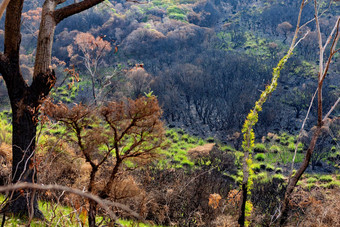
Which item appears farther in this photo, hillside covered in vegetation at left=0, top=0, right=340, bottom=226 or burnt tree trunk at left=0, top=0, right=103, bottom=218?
hillside covered in vegetation at left=0, top=0, right=340, bottom=226

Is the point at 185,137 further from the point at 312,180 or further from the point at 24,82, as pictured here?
the point at 24,82

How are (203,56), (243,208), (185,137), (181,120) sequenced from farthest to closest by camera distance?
1. (203,56)
2. (181,120)
3. (185,137)
4. (243,208)

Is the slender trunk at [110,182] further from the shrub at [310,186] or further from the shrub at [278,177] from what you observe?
the shrub at [310,186]

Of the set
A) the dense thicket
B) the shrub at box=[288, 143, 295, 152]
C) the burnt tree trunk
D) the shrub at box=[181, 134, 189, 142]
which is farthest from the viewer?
the dense thicket

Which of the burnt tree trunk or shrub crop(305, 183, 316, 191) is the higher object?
the burnt tree trunk

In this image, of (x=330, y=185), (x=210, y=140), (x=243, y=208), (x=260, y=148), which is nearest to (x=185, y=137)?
(x=210, y=140)

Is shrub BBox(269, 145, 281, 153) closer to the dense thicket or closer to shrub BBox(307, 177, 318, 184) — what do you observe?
the dense thicket

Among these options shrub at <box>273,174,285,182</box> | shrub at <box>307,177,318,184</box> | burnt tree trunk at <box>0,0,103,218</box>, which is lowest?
shrub at <box>307,177,318,184</box>

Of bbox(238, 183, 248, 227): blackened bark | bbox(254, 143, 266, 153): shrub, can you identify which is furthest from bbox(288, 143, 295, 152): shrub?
bbox(238, 183, 248, 227): blackened bark

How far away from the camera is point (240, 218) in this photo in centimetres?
432

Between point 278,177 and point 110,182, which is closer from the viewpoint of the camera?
point 110,182

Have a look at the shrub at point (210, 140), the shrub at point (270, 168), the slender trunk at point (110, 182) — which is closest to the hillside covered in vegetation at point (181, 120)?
the slender trunk at point (110, 182)

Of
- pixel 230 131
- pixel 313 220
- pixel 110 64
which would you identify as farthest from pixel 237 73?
pixel 313 220

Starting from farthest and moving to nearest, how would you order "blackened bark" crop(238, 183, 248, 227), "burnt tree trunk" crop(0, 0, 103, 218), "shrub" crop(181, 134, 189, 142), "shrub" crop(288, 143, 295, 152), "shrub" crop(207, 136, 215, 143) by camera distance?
"shrub" crop(181, 134, 189, 142) → "shrub" crop(207, 136, 215, 143) → "shrub" crop(288, 143, 295, 152) → "blackened bark" crop(238, 183, 248, 227) → "burnt tree trunk" crop(0, 0, 103, 218)
